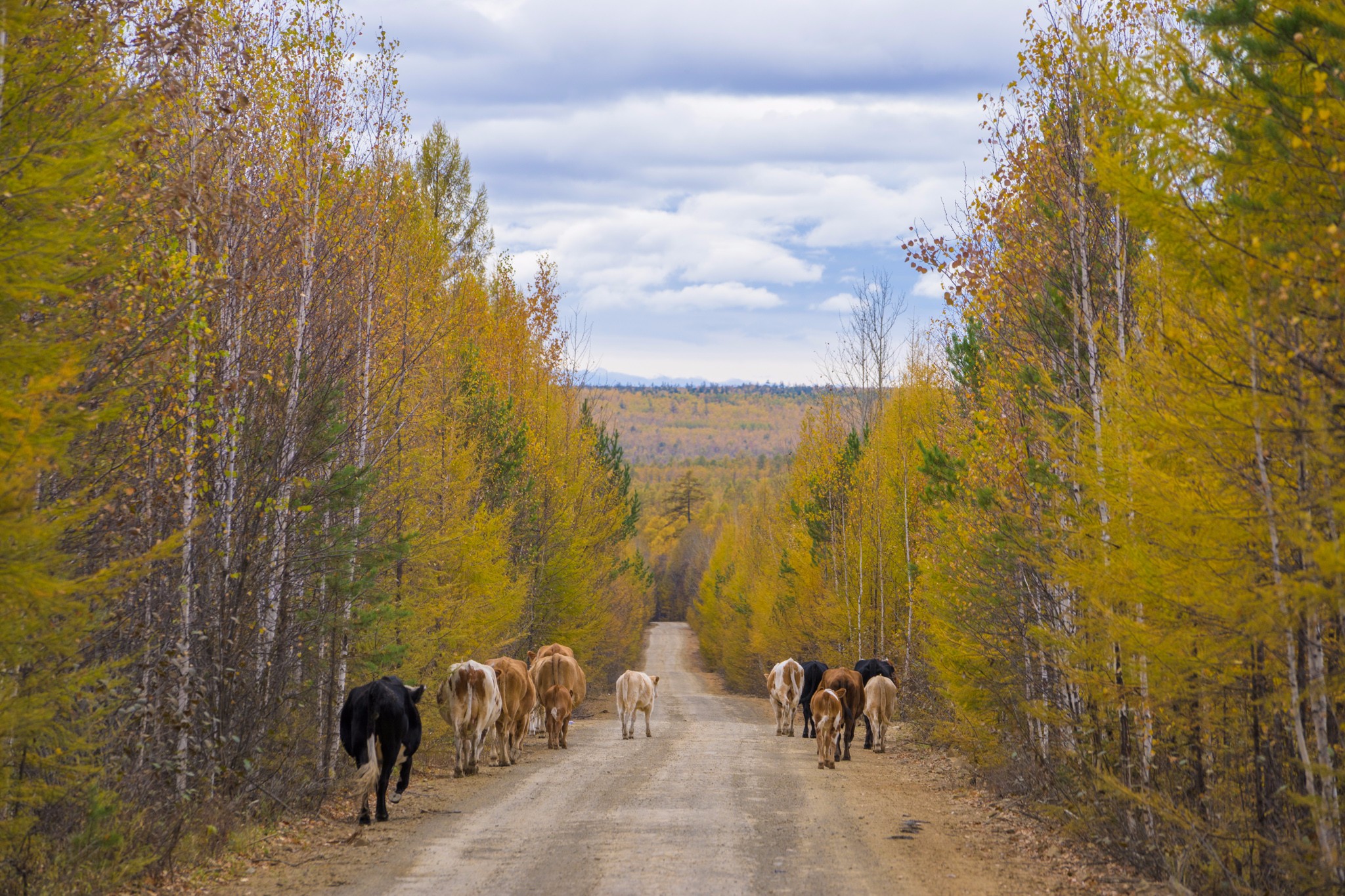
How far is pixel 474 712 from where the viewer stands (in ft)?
44.9

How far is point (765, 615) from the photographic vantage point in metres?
40.6

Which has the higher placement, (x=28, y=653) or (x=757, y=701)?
(x=28, y=653)

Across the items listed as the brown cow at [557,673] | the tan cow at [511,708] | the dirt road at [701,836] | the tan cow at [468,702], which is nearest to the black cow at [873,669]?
the dirt road at [701,836]

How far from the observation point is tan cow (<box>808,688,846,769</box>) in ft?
49.4

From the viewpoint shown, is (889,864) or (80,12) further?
(889,864)

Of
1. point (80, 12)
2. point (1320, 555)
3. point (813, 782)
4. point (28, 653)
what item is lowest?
point (813, 782)

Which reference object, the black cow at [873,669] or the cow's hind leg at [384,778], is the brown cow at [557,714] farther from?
the cow's hind leg at [384,778]

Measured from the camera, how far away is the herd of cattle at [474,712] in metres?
10.2

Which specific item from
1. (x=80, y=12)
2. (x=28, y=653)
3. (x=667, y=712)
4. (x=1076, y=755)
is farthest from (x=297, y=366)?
(x=667, y=712)

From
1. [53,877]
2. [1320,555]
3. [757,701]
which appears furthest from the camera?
[757,701]

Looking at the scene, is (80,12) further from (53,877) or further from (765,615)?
(765,615)

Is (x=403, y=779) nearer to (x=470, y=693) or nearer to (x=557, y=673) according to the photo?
(x=470, y=693)

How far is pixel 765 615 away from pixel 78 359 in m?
36.8

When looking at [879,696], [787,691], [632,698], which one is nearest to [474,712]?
[632,698]
